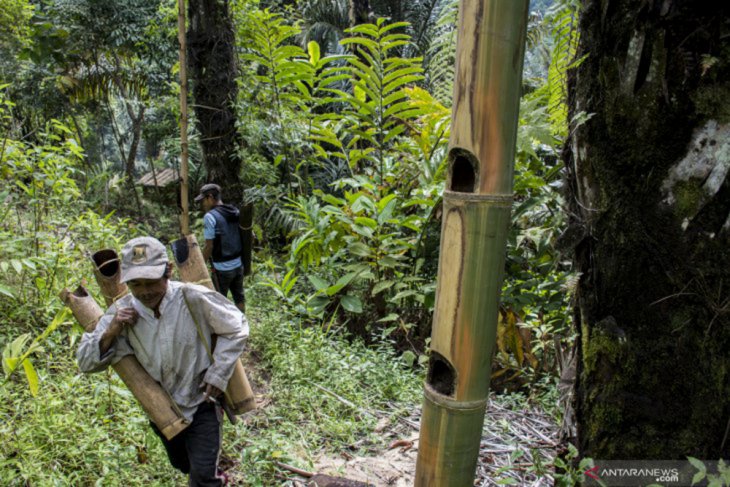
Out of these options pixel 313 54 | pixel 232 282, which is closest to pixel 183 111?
pixel 232 282

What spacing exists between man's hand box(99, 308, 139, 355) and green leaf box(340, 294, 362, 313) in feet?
9.46

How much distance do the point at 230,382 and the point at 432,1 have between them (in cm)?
1892

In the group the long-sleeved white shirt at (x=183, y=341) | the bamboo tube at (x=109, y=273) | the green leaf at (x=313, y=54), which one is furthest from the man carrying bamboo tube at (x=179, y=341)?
the green leaf at (x=313, y=54)

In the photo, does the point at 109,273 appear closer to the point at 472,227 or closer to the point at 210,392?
the point at 210,392

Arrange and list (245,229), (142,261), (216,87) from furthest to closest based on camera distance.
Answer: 1. (216,87)
2. (245,229)
3. (142,261)

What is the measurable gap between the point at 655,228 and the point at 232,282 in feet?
15.0

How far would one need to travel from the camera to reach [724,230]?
1.34 meters

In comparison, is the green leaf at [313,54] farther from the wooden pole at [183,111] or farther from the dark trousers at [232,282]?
the wooden pole at [183,111]

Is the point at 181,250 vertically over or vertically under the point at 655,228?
under

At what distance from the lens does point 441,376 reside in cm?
141

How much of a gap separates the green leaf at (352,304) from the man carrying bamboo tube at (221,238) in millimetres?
1179

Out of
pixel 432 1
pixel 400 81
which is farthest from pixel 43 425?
pixel 432 1

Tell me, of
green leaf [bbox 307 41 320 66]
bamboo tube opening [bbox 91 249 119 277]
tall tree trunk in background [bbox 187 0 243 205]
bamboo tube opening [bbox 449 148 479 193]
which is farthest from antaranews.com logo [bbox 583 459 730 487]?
green leaf [bbox 307 41 320 66]

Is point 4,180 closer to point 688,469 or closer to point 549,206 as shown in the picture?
point 549,206
